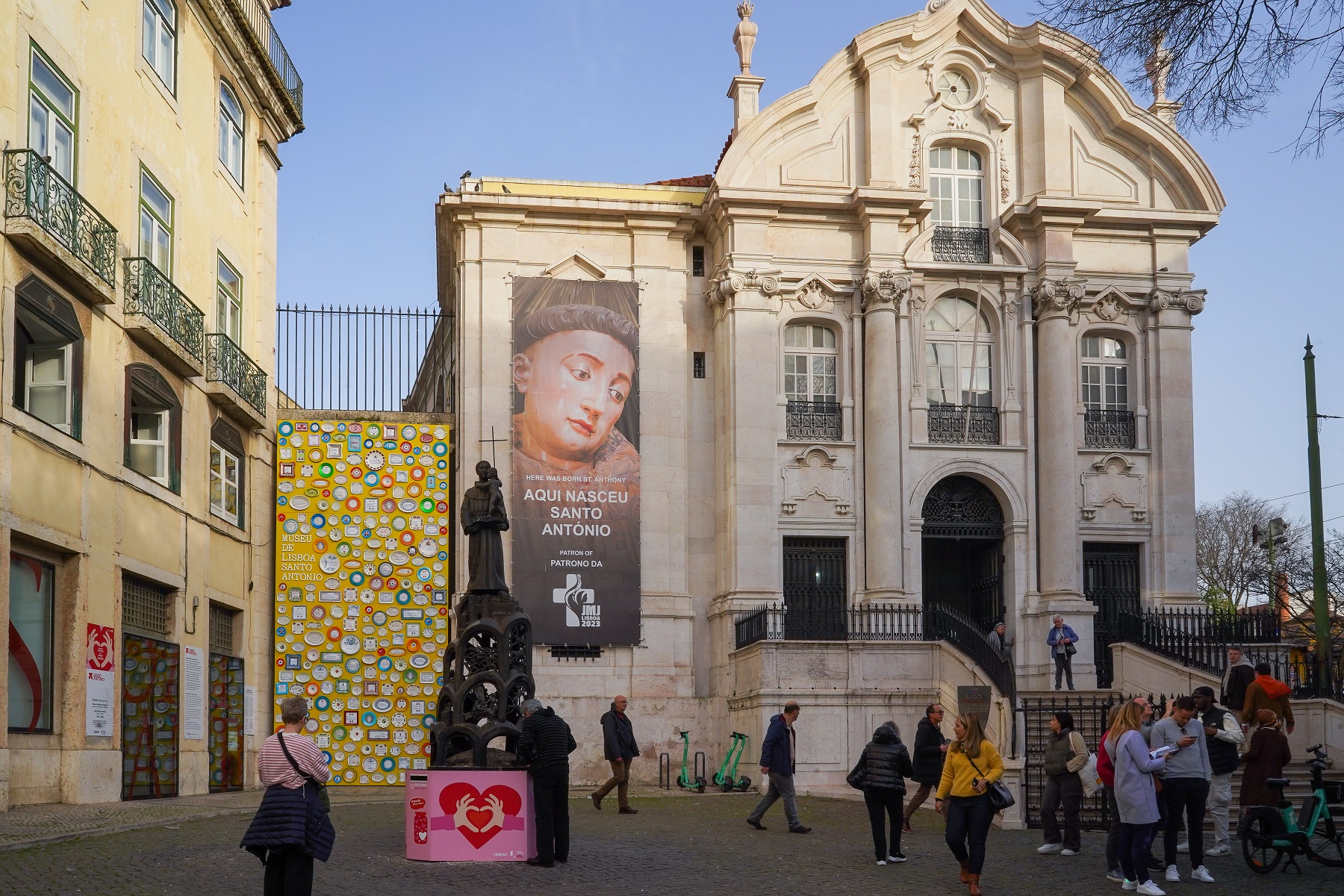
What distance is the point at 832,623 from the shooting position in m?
31.8

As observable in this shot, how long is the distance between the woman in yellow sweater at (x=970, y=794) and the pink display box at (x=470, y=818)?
4121mm

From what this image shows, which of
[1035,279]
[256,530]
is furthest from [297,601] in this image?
[1035,279]

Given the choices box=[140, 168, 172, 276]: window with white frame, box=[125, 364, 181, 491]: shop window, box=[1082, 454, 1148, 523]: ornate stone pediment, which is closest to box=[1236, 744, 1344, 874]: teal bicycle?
box=[125, 364, 181, 491]: shop window

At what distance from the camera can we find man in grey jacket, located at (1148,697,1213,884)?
588 inches

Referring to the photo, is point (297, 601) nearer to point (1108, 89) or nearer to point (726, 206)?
point (726, 206)

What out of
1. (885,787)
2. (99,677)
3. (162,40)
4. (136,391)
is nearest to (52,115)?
(136,391)

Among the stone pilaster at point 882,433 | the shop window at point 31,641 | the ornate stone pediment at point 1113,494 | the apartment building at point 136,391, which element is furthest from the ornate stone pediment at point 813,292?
the shop window at point 31,641

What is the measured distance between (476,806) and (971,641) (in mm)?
15825

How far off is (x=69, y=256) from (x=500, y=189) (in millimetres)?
14488

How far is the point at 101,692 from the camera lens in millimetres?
21609

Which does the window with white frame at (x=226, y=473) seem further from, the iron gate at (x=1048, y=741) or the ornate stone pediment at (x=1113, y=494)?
the ornate stone pediment at (x=1113, y=494)

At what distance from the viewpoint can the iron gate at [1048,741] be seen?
19891 mm

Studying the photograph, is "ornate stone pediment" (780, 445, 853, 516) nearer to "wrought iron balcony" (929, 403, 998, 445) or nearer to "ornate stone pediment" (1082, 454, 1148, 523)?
"wrought iron balcony" (929, 403, 998, 445)

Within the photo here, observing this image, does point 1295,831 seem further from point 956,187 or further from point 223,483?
point 956,187
